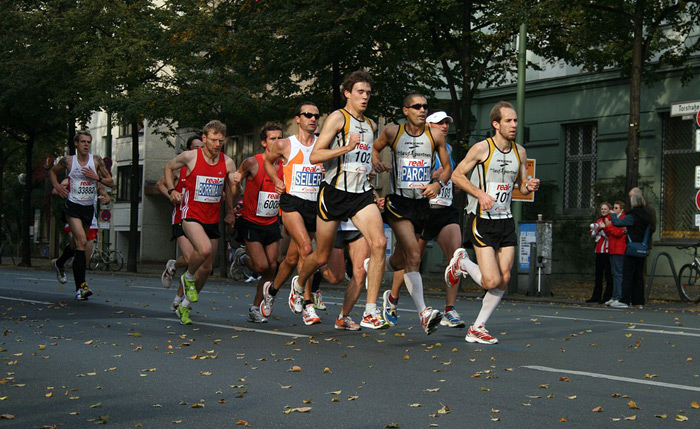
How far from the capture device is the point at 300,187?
11.2m

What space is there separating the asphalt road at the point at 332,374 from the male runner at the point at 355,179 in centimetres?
66

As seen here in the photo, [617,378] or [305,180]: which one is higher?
[305,180]

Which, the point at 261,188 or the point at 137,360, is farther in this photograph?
the point at 261,188

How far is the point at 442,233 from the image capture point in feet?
37.4

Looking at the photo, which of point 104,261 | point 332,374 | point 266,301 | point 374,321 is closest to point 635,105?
point 266,301

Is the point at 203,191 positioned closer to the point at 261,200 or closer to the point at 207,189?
the point at 207,189

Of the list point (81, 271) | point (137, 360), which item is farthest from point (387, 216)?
point (81, 271)

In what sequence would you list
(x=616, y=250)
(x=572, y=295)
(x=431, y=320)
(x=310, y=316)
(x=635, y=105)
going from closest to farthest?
(x=431, y=320), (x=310, y=316), (x=616, y=250), (x=635, y=105), (x=572, y=295)

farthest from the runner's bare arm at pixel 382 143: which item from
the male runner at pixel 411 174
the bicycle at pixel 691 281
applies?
the bicycle at pixel 691 281

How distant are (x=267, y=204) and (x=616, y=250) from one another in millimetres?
8753

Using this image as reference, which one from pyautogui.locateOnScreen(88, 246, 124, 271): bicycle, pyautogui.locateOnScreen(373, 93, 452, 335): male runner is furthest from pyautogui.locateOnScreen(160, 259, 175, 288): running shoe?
pyautogui.locateOnScreen(88, 246, 124, 271): bicycle

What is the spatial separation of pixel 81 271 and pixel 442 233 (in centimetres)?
631

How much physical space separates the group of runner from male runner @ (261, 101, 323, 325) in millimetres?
10

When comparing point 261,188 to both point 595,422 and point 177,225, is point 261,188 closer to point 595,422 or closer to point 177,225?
point 177,225
